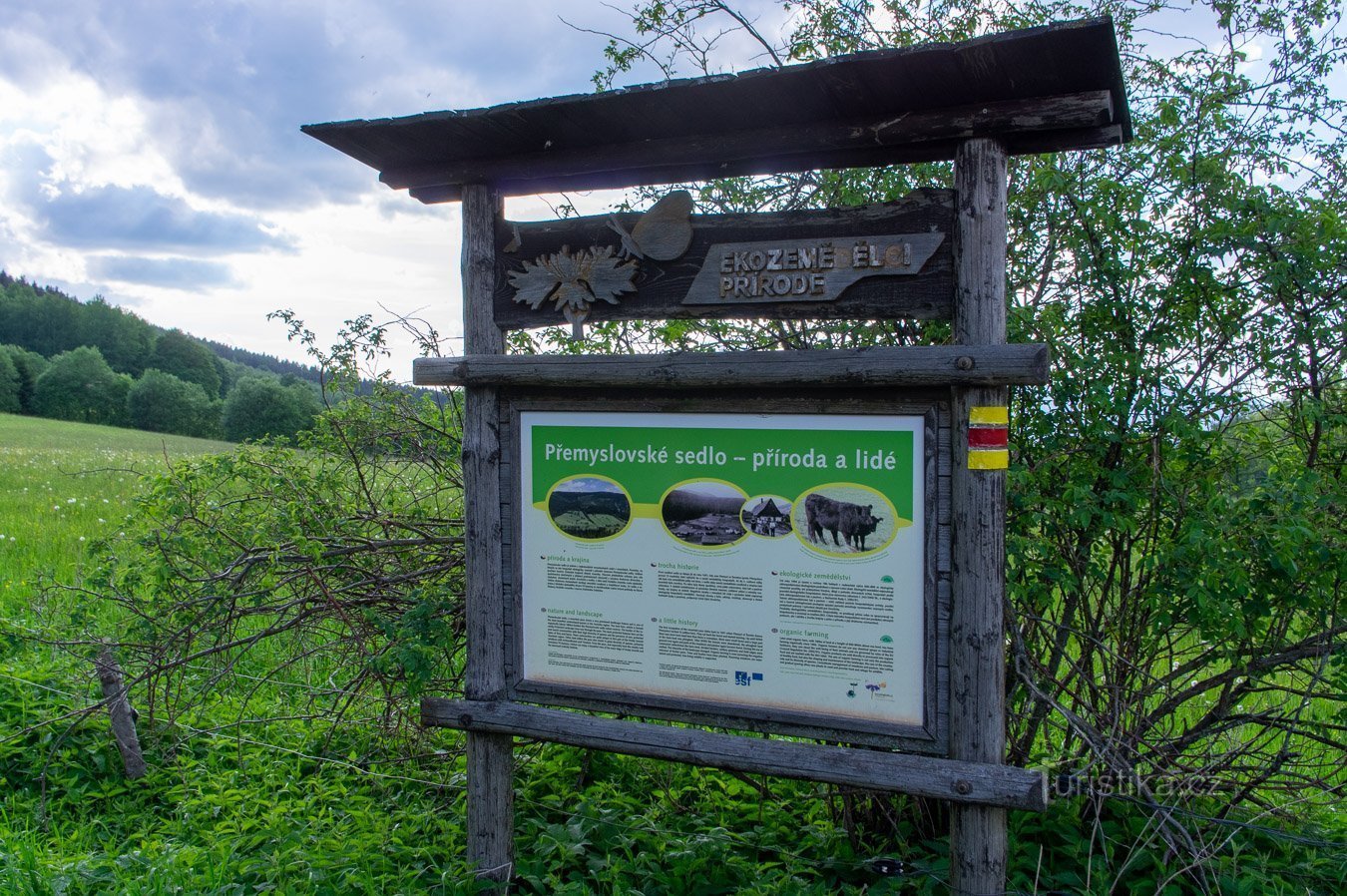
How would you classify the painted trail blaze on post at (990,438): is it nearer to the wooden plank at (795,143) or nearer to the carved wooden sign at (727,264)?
the carved wooden sign at (727,264)

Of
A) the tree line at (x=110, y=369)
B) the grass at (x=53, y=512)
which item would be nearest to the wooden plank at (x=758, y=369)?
the grass at (x=53, y=512)

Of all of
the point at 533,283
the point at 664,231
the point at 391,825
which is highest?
the point at 664,231

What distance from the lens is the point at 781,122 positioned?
3.33 meters

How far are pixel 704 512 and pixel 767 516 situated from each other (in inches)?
9.7

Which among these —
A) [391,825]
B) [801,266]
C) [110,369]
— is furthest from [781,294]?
[110,369]

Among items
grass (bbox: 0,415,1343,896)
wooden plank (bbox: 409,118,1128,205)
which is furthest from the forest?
wooden plank (bbox: 409,118,1128,205)

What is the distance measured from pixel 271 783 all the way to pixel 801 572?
324 centimetres

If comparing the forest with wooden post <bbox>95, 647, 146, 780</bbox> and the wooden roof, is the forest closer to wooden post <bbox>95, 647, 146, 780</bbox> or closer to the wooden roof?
wooden post <bbox>95, 647, 146, 780</bbox>

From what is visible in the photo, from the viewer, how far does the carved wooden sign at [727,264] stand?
3.14 metres

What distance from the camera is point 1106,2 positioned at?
16.3ft

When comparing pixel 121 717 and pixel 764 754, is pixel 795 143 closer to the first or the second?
pixel 764 754

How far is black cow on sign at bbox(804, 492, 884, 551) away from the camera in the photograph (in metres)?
3.18

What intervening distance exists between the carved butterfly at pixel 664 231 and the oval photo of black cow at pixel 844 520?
1051 mm

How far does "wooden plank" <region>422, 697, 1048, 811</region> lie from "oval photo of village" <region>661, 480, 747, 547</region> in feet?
2.39
